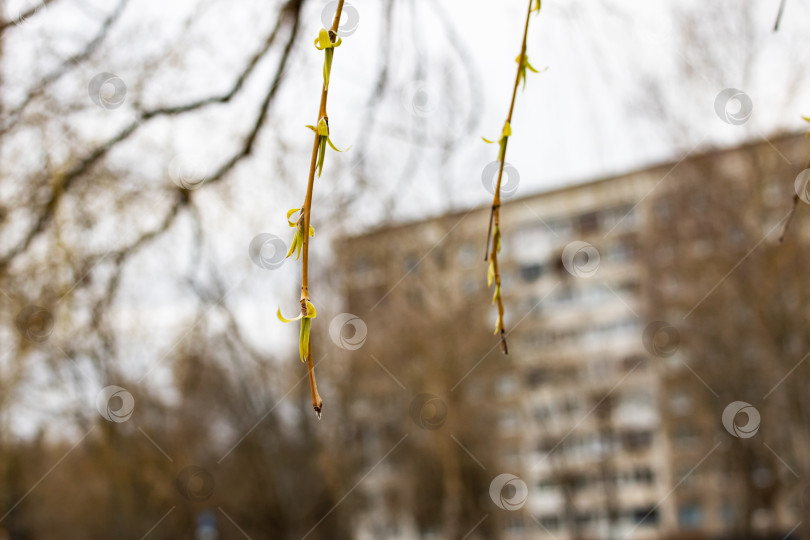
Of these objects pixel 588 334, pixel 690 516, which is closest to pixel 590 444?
Result: pixel 588 334

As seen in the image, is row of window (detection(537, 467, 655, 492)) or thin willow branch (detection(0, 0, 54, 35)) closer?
thin willow branch (detection(0, 0, 54, 35))

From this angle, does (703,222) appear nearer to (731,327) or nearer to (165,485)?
(731,327)

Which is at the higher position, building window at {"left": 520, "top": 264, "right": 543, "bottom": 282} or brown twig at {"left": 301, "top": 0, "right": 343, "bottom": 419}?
brown twig at {"left": 301, "top": 0, "right": 343, "bottom": 419}

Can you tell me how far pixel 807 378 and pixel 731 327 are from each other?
2988 mm

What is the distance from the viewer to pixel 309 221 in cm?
80

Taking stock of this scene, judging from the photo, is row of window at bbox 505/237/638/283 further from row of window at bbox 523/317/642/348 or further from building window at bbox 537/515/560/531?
building window at bbox 537/515/560/531

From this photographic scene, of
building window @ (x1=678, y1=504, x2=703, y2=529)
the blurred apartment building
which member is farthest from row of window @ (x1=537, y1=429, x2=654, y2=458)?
building window @ (x1=678, y1=504, x2=703, y2=529)

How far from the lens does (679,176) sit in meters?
14.1

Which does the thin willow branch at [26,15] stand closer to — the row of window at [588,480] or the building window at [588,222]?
the row of window at [588,480]

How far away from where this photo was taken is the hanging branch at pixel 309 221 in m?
0.78

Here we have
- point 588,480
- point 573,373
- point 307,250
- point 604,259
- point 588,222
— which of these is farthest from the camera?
point 588,222

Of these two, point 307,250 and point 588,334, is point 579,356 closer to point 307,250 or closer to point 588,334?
point 588,334

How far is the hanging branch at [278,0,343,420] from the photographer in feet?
2.56

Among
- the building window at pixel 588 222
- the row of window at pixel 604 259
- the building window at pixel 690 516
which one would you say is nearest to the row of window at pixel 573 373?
the row of window at pixel 604 259
